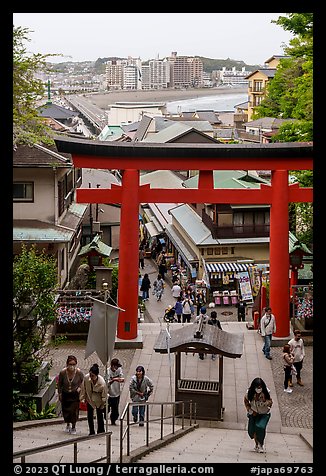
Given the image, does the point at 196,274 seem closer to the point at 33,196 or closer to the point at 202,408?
the point at 33,196

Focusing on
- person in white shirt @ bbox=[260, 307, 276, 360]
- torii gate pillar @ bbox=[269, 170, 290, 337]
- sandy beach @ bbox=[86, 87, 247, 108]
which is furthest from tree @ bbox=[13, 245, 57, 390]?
sandy beach @ bbox=[86, 87, 247, 108]

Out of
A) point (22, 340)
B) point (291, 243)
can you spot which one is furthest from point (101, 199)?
point (291, 243)

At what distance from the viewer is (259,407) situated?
1016 centimetres

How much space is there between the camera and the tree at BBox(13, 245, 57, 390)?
1212 cm

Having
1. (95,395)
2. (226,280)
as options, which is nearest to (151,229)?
(226,280)

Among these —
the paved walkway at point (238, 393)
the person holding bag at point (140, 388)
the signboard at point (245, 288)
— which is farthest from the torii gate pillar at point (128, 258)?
the signboard at point (245, 288)

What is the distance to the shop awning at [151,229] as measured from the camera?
131 feet

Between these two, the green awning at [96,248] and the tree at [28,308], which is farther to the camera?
the green awning at [96,248]

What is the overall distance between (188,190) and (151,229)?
22995 millimetres

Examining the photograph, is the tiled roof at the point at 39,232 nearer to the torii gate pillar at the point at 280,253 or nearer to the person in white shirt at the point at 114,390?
the torii gate pillar at the point at 280,253

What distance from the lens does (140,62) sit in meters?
187

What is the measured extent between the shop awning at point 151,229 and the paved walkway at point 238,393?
1982cm

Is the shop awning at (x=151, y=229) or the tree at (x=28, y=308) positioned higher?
the shop awning at (x=151, y=229)
